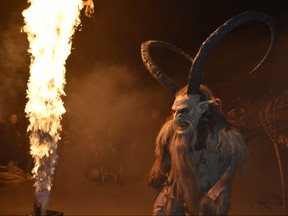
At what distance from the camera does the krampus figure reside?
3.65m

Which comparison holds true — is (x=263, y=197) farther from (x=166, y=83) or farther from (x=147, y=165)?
(x=166, y=83)

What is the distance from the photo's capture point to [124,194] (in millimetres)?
9406

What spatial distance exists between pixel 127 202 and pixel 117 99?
208 inches

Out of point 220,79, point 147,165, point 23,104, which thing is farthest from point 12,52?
point 220,79

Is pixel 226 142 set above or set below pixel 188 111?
below

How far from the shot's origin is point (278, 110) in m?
8.99

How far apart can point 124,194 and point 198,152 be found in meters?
5.92

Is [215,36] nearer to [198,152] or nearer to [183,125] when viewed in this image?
[183,125]

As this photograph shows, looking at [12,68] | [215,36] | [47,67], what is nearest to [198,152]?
[215,36]

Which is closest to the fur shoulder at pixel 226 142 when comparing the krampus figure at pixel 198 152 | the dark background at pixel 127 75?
the krampus figure at pixel 198 152

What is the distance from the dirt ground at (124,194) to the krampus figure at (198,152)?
2695 millimetres

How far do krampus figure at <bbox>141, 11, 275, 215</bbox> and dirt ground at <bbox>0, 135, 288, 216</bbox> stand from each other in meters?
2.70

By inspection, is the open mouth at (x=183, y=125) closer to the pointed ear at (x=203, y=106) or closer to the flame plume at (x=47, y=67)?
the pointed ear at (x=203, y=106)

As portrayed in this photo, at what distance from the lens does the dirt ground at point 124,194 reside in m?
7.84
